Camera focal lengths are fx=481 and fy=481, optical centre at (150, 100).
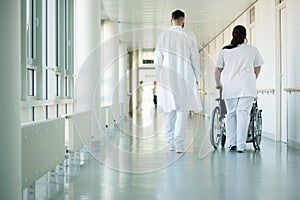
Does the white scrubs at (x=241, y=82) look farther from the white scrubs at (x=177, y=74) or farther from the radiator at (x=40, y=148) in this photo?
the radiator at (x=40, y=148)

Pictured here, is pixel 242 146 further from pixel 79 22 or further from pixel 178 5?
pixel 178 5

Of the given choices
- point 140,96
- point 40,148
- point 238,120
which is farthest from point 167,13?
point 140,96

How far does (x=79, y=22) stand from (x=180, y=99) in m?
2.39

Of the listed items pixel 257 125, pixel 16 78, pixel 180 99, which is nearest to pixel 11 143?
pixel 16 78

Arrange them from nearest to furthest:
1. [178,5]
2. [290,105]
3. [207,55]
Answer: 1. [290,105]
2. [178,5]
3. [207,55]

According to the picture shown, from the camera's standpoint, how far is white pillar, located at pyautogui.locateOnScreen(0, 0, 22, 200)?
2.49 metres

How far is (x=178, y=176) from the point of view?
4.40 m

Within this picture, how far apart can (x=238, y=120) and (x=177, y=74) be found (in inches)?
39.6

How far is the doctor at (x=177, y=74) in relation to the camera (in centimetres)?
624

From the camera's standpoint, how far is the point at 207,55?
20250 millimetres

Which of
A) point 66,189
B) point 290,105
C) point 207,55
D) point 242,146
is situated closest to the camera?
point 66,189

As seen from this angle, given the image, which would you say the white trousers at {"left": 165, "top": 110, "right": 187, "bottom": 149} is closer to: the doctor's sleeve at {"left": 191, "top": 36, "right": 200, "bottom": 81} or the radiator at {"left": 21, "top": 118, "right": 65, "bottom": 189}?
the doctor's sleeve at {"left": 191, "top": 36, "right": 200, "bottom": 81}

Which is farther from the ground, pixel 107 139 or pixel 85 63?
pixel 85 63

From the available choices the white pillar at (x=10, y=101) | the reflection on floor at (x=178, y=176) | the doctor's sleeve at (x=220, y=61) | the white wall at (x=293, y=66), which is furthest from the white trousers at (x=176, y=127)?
the white pillar at (x=10, y=101)
